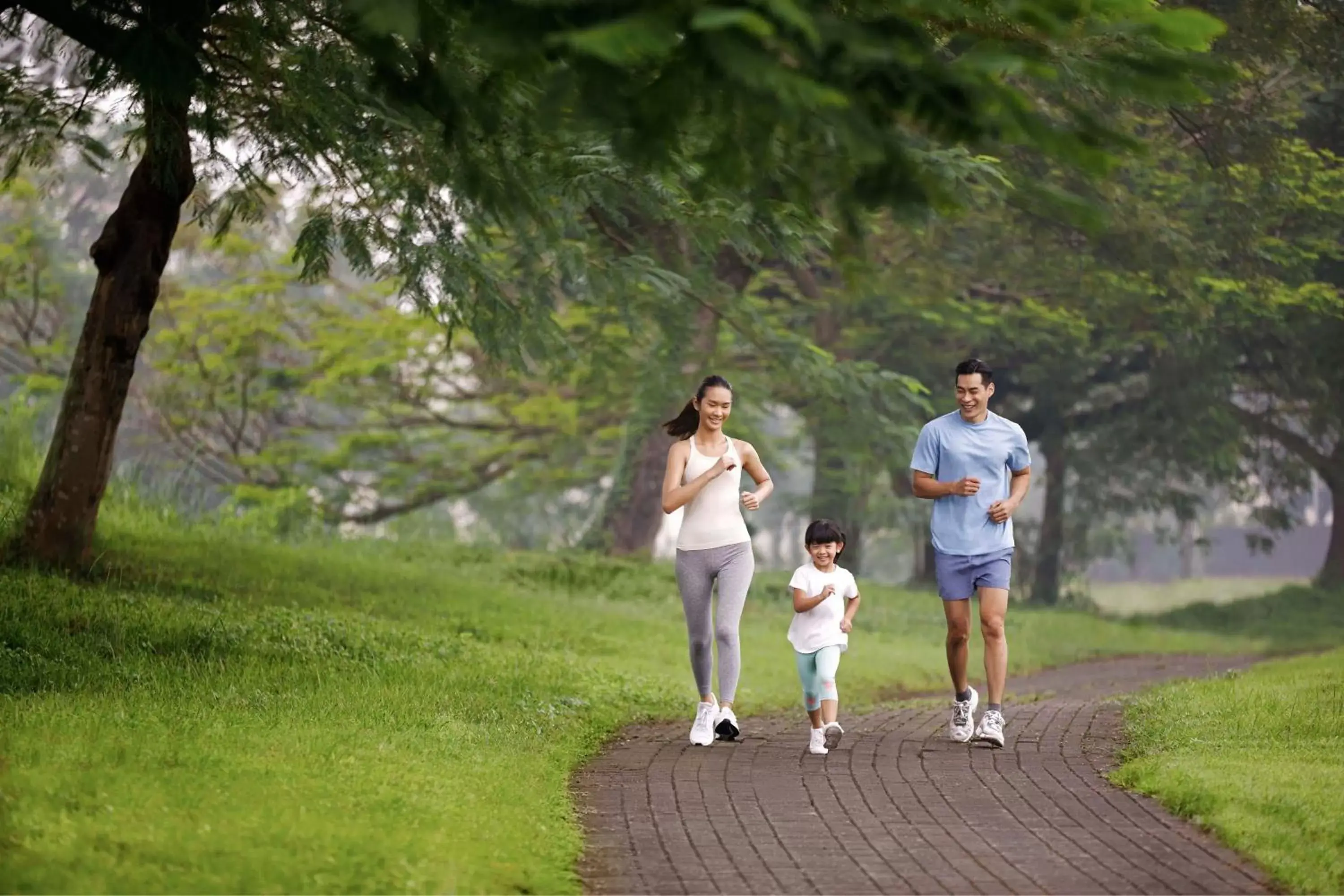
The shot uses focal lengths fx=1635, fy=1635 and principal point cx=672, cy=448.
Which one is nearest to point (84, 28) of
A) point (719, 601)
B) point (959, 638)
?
point (719, 601)

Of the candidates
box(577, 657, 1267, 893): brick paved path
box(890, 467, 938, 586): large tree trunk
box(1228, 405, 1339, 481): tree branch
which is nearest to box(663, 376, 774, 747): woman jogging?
box(577, 657, 1267, 893): brick paved path

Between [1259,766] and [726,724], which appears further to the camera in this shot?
[726,724]

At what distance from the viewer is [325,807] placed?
6.81 m

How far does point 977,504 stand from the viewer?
391 inches

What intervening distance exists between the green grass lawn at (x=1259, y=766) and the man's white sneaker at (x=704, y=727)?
2.46 m

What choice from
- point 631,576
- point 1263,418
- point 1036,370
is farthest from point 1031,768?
point 1263,418

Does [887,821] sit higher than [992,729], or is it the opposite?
[992,729]

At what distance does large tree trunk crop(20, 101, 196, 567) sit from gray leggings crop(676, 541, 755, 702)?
582 centimetres

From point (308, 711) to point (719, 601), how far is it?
2.51m

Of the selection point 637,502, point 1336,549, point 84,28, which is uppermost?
point 1336,549

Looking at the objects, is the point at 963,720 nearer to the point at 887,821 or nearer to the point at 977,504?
the point at 977,504

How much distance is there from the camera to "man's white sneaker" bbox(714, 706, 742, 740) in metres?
10.1

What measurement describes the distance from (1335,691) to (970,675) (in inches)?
289

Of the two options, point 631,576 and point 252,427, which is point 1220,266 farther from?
point 252,427
